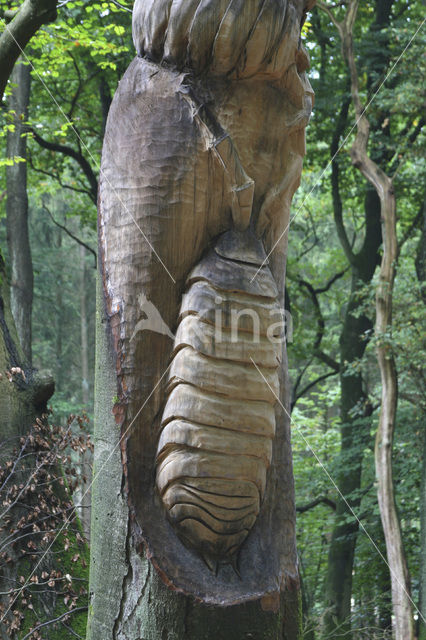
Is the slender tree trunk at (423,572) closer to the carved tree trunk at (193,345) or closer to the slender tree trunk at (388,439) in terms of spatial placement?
the slender tree trunk at (388,439)

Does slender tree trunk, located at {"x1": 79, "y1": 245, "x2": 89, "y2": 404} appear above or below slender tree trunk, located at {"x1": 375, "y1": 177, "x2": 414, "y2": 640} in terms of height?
above

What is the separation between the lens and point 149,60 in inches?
91.6

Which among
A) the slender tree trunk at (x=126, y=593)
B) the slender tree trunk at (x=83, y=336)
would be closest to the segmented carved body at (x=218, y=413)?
the slender tree trunk at (x=126, y=593)

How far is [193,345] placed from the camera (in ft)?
7.18

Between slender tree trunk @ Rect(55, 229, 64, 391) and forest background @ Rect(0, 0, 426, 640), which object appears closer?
forest background @ Rect(0, 0, 426, 640)

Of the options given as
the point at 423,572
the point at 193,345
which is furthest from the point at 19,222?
the point at 193,345

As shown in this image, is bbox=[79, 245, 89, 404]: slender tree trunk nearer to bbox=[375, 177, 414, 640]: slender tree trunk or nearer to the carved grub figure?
bbox=[375, 177, 414, 640]: slender tree trunk

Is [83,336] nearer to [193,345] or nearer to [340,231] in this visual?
[340,231]

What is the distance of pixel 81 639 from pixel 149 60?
9.66ft

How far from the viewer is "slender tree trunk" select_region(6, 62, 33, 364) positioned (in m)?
9.41

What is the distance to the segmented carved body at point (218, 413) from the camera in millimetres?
2133

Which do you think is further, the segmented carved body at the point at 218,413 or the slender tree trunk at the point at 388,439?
the slender tree trunk at the point at 388,439

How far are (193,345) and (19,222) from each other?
27.0 feet

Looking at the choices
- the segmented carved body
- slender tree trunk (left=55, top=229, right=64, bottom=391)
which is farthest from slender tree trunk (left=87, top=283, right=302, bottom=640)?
slender tree trunk (left=55, top=229, right=64, bottom=391)
